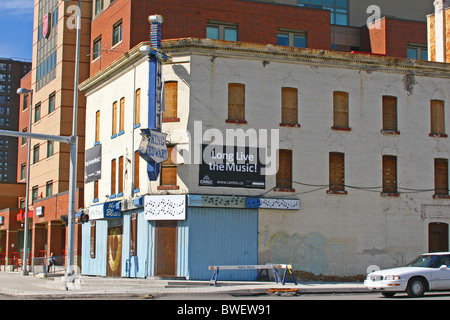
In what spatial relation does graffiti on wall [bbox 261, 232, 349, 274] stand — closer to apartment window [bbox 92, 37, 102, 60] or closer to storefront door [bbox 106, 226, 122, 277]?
storefront door [bbox 106, 226, 122, 277]

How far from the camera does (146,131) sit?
96.3 ft

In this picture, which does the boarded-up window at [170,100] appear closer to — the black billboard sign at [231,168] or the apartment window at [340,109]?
the black billboard sign at [231,168]

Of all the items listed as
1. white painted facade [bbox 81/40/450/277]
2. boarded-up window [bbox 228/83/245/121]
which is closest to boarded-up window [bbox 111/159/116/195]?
white painted facade [bbox 81/40/450/277]

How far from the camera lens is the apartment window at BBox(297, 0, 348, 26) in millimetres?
48619

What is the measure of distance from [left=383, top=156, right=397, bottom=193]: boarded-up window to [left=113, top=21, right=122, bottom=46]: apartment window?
17.7m

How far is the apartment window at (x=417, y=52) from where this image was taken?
4662cm

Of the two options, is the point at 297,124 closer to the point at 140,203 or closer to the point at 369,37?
the point at 140,203

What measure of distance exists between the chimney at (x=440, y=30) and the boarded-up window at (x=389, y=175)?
932 centimetres

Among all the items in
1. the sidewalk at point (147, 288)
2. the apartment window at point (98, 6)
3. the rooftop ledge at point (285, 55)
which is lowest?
the sidewalk at point (147, 288)

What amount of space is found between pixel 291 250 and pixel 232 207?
3688mm

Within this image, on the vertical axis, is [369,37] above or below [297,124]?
above

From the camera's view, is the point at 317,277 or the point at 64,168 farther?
the point at 64,168

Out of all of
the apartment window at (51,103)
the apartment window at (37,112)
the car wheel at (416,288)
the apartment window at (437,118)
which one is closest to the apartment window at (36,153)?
the apartment window at (37,112)
